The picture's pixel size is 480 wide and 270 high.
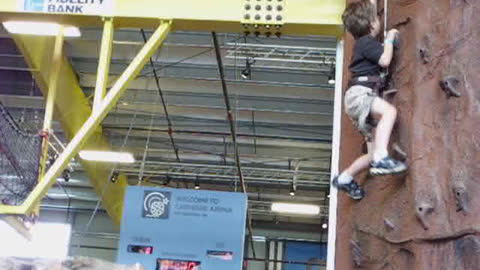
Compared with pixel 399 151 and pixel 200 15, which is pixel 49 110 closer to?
pixel 200 15

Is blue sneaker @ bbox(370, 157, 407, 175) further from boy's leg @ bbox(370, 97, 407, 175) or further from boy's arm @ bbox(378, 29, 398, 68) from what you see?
boy's arm @ bbox(378, 29, 398, 68)

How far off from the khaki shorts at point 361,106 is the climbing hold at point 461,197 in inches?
29.9

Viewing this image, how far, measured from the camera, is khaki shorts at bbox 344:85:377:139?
404 centimetres

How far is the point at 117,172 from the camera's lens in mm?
17234

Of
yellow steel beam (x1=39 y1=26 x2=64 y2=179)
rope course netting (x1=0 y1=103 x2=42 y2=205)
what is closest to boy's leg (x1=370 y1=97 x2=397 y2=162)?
yellow steel beam (x1=39 y1=26 x2=64 y2=179)

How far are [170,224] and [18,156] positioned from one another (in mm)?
4350

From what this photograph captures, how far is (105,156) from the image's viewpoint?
48.7 ft

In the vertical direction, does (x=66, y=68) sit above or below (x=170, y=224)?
above

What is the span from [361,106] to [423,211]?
0.80 meters

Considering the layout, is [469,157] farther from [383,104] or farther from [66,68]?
[66,68]

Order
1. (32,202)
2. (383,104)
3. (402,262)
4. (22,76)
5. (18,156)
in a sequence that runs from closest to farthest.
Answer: (402,262) < (383,104) < (32,202) < (18,156) < (22,76)

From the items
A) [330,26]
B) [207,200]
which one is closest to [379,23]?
[330,26]

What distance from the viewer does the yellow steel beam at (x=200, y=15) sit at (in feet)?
21.0

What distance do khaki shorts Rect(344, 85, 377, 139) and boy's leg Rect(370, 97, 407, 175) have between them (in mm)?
66
